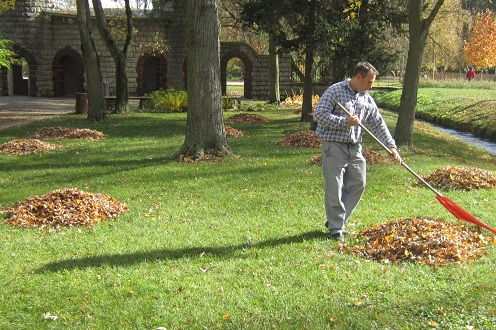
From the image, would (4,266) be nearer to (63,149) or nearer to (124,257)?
(124,257)

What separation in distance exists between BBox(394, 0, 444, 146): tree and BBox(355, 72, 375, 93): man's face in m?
9.65

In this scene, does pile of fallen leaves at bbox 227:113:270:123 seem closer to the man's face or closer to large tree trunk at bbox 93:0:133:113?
large tree trunk at bbox 93:0:133:113

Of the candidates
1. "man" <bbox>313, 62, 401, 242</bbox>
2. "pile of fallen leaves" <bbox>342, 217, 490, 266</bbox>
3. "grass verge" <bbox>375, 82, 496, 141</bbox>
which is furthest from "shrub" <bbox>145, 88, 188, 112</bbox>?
"pile of fallen leaves" <bbox>342, 217, 490, 266</bbox>

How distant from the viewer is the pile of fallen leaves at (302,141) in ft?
51.8

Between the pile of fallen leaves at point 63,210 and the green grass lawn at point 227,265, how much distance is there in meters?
0.23

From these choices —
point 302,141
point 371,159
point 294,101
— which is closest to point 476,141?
point 294,101

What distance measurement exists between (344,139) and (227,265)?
1.99 m

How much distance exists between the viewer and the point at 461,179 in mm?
10508

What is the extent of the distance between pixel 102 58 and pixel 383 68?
780 inches

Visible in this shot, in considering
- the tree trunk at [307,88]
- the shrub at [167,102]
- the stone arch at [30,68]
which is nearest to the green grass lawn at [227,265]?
the tree trunk at [307,88]

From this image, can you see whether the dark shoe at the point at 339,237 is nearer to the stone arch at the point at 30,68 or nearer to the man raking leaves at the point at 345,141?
the man raking leaves at the point at 345,141

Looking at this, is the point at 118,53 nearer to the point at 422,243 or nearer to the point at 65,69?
the point at 65,69

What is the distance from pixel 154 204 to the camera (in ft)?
31.2

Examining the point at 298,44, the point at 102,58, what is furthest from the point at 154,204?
the point at 102,58
